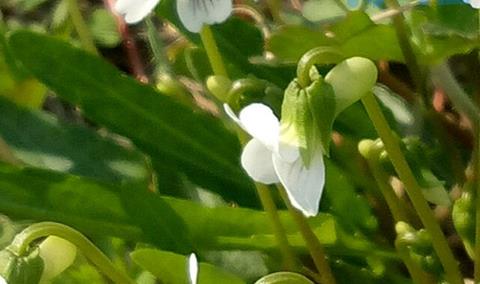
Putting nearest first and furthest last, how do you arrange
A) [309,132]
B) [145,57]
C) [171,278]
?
[309,132], [171,278], [145,57]

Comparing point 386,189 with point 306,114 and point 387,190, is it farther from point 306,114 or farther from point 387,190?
point 306,114

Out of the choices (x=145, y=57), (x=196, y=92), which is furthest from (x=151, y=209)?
(x=145, y=57)

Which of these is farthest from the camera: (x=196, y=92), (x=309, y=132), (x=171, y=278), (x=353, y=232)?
(x=196, y=92)

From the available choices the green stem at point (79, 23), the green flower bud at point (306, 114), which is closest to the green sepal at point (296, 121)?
the green flower bud at point (306, 114)

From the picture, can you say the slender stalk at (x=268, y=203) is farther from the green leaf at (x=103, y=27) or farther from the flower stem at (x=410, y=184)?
the green leaf at (x=103, y=27)

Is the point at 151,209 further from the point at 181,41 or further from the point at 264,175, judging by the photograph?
the point at 181,41

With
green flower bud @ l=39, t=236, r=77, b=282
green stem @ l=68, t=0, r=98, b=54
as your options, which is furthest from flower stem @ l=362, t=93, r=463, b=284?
green stem @ l=68, t=0, r=98, b=54
